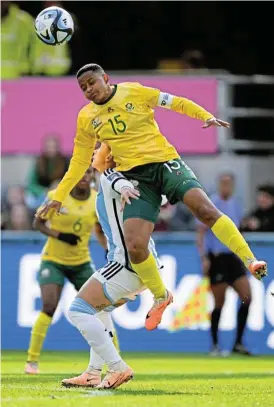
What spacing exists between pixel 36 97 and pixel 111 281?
8.90 metres

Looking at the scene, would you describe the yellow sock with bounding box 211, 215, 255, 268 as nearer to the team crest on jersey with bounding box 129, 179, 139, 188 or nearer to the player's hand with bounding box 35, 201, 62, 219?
the team crest on jersey with bounding box 129, 179, 139, 188

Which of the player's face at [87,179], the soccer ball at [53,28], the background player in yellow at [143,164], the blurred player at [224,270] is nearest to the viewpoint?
the background player in yellow at [143,164]

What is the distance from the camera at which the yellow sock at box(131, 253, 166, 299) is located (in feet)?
35.1

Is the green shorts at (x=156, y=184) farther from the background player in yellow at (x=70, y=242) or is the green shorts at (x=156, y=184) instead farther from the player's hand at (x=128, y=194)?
the background player in yellow at (x=70, y=242)

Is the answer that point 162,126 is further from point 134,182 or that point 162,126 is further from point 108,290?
point 108,290

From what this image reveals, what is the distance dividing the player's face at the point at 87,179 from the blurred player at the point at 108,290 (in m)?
→ 2.87

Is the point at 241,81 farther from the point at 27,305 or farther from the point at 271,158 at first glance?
the point at 27,305

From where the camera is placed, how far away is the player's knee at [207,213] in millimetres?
10680

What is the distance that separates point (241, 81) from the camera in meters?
19.1

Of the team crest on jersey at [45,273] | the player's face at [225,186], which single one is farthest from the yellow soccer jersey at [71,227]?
the player's face at [225,186]

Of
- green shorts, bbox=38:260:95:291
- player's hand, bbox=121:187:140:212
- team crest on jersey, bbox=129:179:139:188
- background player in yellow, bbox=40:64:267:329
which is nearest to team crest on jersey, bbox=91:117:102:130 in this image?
background player in yellow, bbox=40:64:267:329

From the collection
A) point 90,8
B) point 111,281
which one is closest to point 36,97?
point 90,8

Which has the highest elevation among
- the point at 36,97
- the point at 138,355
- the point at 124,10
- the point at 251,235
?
the point at 124,10

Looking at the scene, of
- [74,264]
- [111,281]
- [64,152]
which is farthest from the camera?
[64,152]
